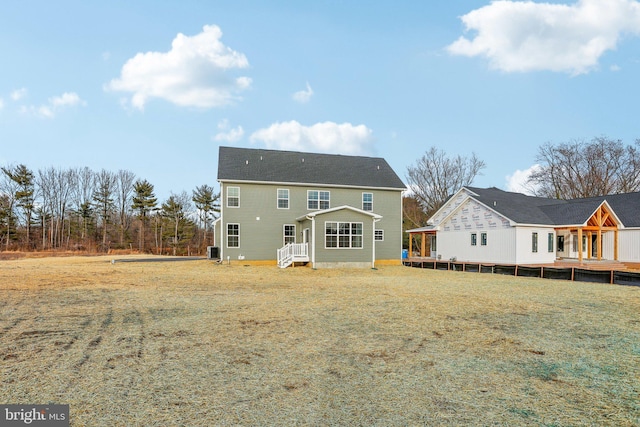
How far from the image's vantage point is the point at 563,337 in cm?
642

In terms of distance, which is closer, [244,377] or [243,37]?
[244,377]

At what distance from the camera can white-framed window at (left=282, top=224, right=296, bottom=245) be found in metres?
23.1

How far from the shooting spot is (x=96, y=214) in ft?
151

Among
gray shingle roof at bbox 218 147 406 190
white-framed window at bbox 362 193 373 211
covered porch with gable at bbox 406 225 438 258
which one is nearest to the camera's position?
gray shingle roof at bbox 218 147 406 190

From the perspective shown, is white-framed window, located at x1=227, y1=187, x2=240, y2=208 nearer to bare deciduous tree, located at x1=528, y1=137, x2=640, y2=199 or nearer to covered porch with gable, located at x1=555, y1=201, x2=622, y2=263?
covered porch with gable, located at x1=555, y1=201, x2=622, y2=263

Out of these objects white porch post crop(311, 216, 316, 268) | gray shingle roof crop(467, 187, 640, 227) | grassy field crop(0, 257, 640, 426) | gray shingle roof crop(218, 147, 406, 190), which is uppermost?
gray shingle roof crop(218, 147, 406, 190)

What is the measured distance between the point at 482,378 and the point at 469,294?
24.1ft

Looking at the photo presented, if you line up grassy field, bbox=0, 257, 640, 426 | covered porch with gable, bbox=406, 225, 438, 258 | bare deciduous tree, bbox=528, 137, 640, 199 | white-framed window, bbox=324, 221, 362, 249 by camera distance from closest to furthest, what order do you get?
grassy field, bbox=0, 257, 640, 426 < white-framed window, bbox=324, 221, 362, 249 < covered porch with gable, bbox=406, 225, 438, 258 < bare deciduous tree, bbox=528, 137, 640, 199

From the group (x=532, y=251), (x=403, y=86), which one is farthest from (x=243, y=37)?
(x=532, y=251)

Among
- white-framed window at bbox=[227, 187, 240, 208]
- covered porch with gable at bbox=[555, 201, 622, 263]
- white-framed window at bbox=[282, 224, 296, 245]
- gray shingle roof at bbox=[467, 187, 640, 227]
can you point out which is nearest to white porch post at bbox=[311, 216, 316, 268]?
white-framed window at bbox=[282, 224, 296, 245]

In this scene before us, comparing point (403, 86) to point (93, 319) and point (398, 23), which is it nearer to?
point (398, 23)

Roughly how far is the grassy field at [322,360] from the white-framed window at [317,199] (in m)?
13.9

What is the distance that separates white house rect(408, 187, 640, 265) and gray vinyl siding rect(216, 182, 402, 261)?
193 inches

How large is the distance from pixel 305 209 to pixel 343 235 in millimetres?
3669
